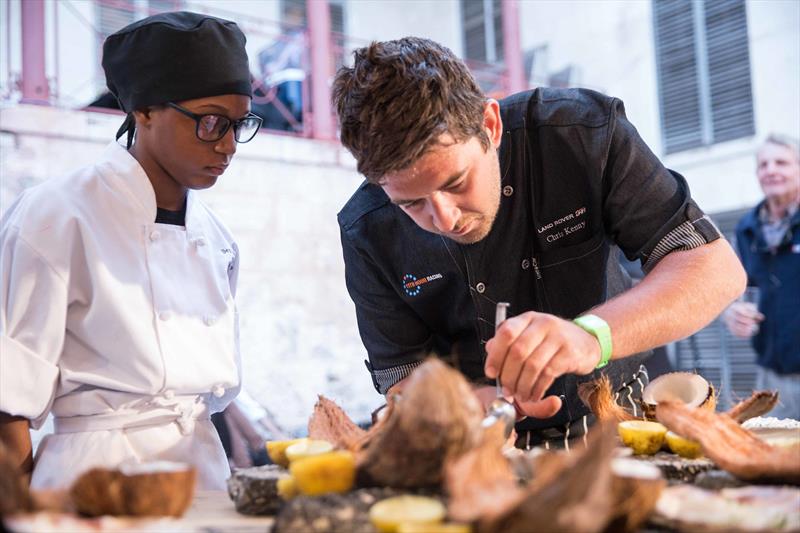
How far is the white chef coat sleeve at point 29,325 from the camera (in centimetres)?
157

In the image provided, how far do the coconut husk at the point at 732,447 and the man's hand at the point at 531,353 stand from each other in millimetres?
180

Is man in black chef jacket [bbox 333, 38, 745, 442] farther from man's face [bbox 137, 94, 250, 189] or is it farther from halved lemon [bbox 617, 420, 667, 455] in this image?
man's face [bbox 137, 94, 250, 189]

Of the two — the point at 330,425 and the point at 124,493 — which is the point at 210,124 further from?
the point at 124,493

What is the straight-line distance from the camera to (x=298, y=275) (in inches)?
279

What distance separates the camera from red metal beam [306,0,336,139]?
7.18m

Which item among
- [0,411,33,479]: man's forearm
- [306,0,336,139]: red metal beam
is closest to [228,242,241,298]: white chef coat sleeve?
[0,411,33,479]: man's forearm

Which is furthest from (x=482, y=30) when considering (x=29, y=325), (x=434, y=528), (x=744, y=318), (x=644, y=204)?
(x=434, y=528)

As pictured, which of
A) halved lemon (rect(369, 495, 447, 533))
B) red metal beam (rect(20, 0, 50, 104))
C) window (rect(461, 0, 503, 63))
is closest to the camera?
halved lemon (rect(369, 495, 447, 533))

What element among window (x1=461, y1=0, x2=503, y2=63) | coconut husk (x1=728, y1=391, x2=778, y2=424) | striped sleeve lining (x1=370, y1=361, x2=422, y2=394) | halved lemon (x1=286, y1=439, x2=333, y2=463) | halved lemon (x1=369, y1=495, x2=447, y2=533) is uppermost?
window (x1=461, y1=0, x2=503, y2=63)

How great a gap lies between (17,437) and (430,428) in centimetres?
103

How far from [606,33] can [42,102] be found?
6069mm

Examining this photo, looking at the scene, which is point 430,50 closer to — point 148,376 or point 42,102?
point 148,376

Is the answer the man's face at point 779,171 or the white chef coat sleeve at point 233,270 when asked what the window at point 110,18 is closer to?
the man's face at point 779,171

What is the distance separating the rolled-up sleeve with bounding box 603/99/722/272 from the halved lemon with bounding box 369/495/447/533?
1132 millimetres
